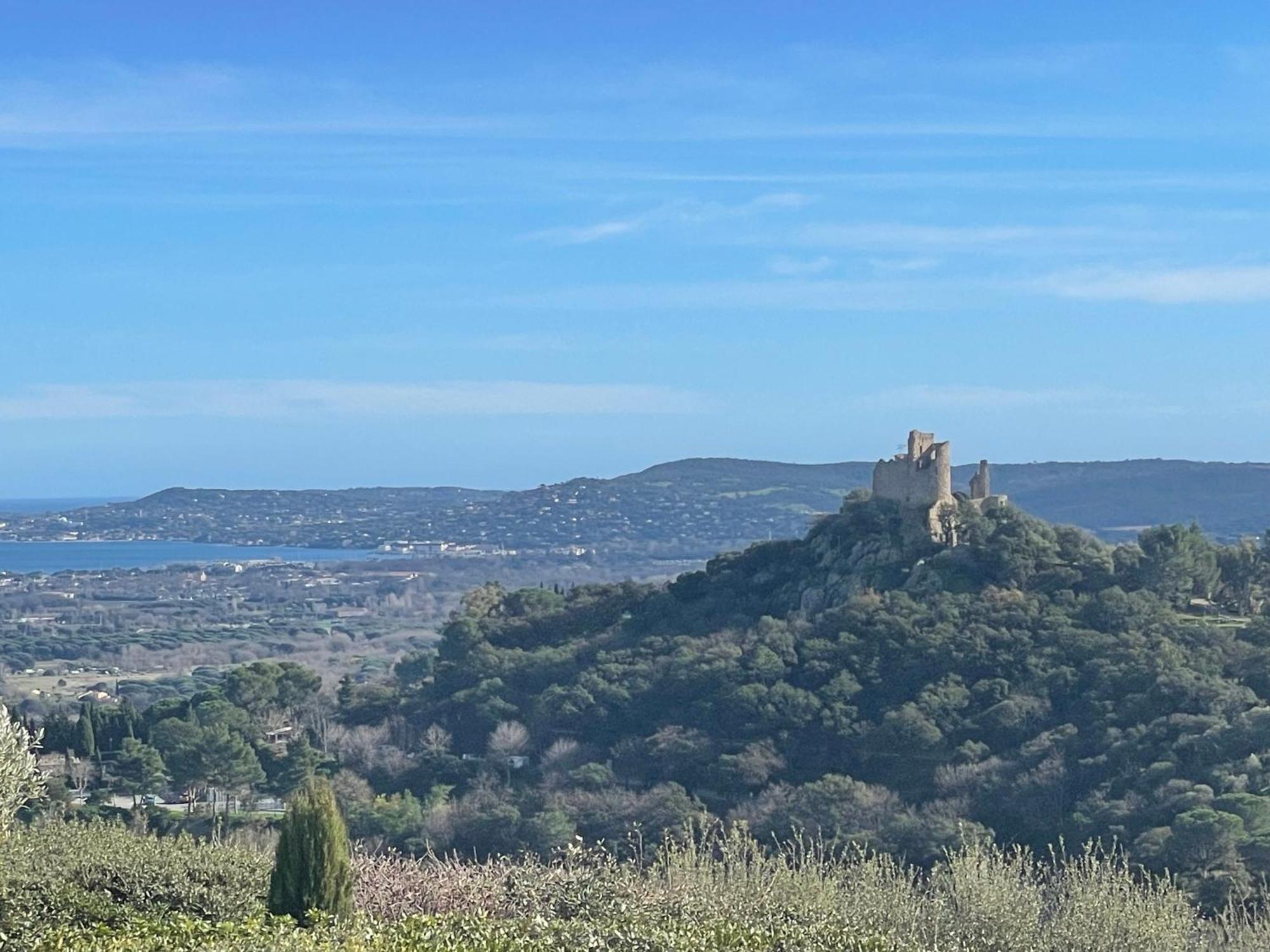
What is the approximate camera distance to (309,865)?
52.4ft

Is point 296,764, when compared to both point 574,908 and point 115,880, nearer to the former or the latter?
point 115,880

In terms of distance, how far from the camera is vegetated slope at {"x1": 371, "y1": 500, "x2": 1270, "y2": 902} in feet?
107

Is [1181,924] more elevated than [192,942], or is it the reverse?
[192,942]

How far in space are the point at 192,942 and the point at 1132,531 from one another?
335ft

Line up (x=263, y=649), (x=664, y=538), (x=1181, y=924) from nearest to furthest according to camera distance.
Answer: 1. (x=1181, y=924)
2. (x=263, y=649)
3. (x=664, y=538)

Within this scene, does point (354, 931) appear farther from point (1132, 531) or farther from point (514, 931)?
point (1132, 531)

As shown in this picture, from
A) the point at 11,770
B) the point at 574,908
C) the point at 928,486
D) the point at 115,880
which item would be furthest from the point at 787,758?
the point at 11,770

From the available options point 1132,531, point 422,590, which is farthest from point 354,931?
point 422,590

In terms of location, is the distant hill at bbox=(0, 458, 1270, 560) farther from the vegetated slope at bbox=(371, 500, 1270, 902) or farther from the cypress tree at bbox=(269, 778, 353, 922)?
the cypress tree at bbox=(269, 778, 353, 922)

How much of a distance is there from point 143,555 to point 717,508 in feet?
202

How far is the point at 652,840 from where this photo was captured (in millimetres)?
33188

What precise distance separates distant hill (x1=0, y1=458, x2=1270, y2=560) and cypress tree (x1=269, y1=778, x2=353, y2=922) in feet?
301

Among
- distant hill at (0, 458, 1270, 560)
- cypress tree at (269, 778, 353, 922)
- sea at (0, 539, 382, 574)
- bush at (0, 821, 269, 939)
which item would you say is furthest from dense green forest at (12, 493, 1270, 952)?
sea at (0, 539, 382, 574)

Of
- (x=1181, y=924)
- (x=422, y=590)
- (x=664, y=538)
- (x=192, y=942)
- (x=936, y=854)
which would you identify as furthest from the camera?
(x=664, y=538)
